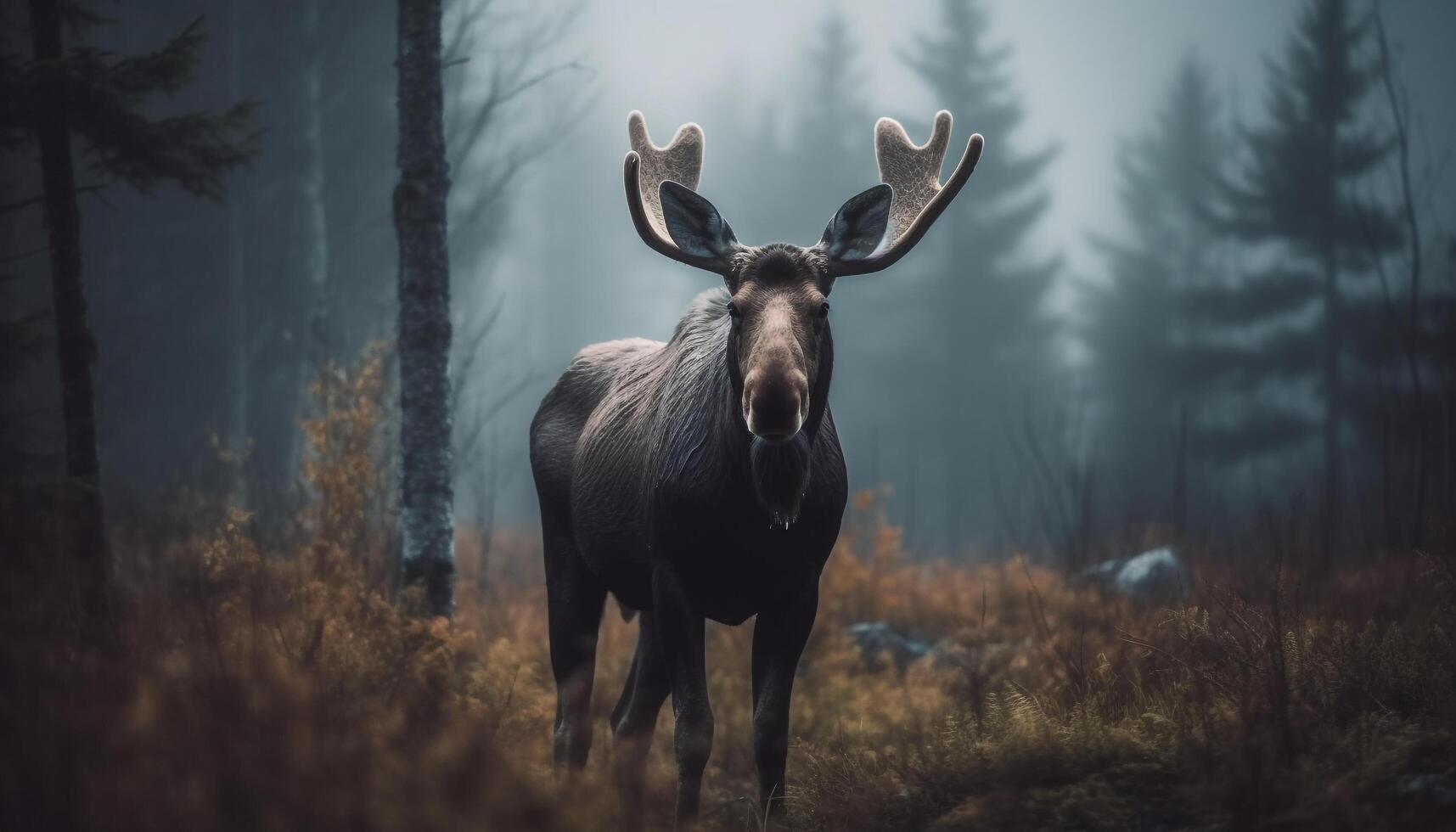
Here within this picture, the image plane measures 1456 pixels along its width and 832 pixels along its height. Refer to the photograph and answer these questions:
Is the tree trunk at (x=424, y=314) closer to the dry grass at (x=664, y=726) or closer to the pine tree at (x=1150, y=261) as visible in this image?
the dry grass at (x=664, y=726)

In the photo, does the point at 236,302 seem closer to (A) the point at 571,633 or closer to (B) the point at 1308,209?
(A) the point at 571,633

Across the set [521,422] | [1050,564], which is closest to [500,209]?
[1050,564]

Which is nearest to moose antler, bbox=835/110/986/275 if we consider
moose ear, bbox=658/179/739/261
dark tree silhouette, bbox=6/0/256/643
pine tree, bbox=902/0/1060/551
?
moose ear, bbox=658/179/739/261

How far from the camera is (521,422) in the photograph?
220 feet

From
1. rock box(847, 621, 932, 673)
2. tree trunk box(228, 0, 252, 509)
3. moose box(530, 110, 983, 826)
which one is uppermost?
tree trunk box(228, 0, 252, 509)

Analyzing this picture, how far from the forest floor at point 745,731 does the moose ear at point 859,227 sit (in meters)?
1.55

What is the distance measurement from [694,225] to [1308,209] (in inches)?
951

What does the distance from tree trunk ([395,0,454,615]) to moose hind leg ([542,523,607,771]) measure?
136cm

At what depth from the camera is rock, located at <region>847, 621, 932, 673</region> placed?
8141 millimetres

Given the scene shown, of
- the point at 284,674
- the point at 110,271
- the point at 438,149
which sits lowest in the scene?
the point at 284,674

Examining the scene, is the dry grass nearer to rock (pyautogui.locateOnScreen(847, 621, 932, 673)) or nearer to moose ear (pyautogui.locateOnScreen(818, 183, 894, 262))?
rock (pyautogui.locateOnScreen(847, 621, 932, 673))

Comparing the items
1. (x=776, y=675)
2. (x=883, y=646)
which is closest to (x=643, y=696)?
(x=776, y=675)

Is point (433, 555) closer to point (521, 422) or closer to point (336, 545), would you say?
point (336, 545)

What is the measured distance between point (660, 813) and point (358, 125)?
62.5 feet
